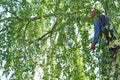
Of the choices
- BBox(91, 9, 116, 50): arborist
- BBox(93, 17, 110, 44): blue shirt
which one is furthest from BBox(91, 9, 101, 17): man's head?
BBox(93, 17, 110, 44): blue shirt

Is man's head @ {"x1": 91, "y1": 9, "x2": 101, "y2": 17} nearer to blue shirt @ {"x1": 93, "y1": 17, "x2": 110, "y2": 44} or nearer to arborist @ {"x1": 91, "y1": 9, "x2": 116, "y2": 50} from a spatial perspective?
arborist @ {"x1": 91, "y1": 9, "x2": 116, "y2": 50}

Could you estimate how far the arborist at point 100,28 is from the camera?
6496 millimetres

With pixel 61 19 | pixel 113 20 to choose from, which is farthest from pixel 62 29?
pixel 113 20

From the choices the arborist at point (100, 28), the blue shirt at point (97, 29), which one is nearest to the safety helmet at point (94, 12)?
the arborist at point (100, 28)

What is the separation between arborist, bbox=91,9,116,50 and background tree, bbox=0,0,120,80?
0.10 m

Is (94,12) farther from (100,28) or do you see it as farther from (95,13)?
(100,28)

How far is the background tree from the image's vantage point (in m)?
6.58

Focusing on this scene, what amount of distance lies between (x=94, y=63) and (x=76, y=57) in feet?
1.98

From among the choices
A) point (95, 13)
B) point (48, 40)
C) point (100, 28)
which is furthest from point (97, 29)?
point (48, 40)

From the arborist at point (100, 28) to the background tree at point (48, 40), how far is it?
102mm

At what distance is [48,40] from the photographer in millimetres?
8297

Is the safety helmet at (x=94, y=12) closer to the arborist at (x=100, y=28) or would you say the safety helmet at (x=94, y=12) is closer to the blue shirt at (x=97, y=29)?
the arborist at (x=100, y=28)

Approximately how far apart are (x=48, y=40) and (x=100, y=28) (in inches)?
72.7

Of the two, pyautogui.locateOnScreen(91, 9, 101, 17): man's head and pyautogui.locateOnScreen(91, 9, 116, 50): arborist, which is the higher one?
pyautogui.locateOnScreen(91, 9, 101, 17): man's head
